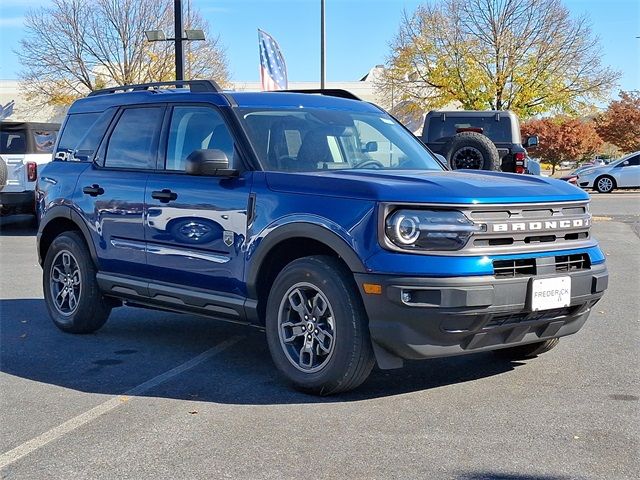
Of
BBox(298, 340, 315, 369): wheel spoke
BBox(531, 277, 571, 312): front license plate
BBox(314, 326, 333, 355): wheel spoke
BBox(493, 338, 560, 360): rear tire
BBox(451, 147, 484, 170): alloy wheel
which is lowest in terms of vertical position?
BBox(493, 338, 560, 360): rear tire

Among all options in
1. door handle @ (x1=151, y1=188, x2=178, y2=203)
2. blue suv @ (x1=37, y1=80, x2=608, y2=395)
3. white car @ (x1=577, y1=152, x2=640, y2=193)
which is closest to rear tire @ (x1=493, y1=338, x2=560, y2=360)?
blue suv @ (x1=37, y1=80, x2=608, y2=395)

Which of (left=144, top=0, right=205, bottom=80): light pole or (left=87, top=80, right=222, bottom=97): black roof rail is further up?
(left=144, top=0, right=205, bottom=80): light pole

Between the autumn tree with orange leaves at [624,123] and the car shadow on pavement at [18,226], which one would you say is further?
the autumn tree with orange leaves at [624,123]

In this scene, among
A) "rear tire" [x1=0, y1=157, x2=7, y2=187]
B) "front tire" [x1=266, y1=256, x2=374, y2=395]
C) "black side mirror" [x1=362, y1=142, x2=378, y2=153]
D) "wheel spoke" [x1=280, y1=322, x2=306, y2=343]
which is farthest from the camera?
"rear tire" [x1=0, y1=157, x2=7, y2=187]

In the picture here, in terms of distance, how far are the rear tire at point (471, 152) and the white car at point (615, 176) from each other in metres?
17.5

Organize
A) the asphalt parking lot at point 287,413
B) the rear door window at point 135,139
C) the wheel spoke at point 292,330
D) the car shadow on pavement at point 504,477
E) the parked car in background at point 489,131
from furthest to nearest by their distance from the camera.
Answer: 1. the parked car in background at point 489,131
2. the rear door window at point 135,139
3. the wheel spoke at point 292,330
4. the asphalt parking lot at point 287,413
5. the car shadow on pavement at point 504,477

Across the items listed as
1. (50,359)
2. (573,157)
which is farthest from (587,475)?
(573,157)

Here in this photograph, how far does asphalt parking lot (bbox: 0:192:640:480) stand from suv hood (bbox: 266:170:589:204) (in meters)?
1.18

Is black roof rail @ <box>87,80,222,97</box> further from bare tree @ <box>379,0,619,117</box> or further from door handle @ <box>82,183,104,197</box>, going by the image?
bare tree @ <box>379,0,619,117</box>

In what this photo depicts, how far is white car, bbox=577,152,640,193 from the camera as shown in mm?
30031

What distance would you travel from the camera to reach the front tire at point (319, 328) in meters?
5.09

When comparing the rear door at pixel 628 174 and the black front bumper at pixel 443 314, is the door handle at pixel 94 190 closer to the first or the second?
the black front bumper at pixel 443 314

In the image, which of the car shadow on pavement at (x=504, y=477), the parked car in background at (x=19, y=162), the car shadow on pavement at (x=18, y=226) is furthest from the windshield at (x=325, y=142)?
the car shadow on pavement at (x=18, y=226)

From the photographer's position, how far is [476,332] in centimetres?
500
